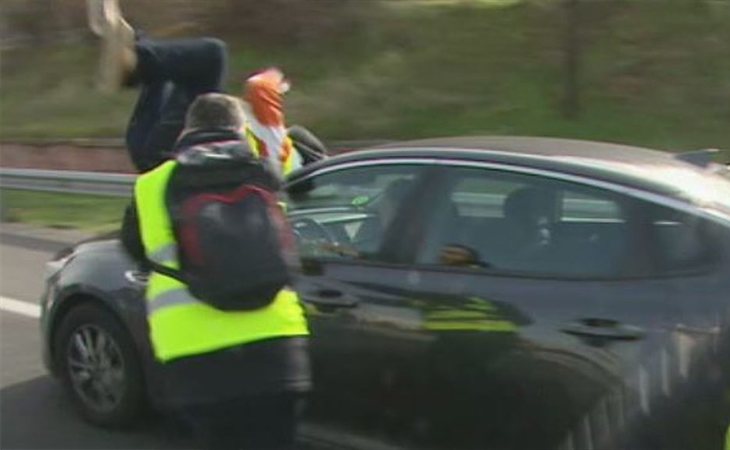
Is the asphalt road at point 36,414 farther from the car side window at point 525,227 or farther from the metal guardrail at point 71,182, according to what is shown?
the metal guardrail at point 71,182

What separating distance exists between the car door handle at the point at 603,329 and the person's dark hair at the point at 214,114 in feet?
4.60

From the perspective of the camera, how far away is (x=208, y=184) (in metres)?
3.49

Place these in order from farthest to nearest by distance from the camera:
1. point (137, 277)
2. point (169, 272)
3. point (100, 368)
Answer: point (100, 368) → point (137, 277) → point (169, 272)

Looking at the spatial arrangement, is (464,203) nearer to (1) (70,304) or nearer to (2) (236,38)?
(1) (70,304)

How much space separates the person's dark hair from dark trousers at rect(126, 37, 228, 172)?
3.28 metres

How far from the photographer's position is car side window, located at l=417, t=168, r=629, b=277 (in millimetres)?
4016

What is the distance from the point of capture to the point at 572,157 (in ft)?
14.0

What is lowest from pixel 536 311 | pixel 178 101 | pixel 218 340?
pixel 218 340

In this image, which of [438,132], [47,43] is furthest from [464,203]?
[47,43]

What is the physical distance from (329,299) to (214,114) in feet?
3.92

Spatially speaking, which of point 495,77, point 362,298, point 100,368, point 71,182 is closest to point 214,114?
point 362,298

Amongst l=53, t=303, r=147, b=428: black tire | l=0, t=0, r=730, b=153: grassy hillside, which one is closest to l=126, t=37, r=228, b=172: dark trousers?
l=53, t=303, r=147, b=428: black tire

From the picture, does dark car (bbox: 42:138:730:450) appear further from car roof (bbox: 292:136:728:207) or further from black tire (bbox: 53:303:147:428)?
black tire (bbox: 53:303:147:428)

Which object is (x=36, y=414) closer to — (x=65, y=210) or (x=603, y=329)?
(x=603, y=329)
